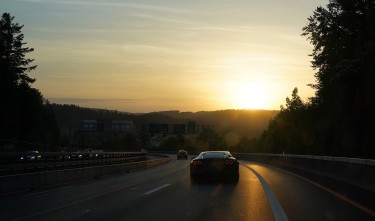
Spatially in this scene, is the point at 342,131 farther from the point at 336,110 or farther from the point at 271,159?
the point at 271,159

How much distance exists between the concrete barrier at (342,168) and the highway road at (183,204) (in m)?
1.52

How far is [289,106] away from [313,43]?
6846cm

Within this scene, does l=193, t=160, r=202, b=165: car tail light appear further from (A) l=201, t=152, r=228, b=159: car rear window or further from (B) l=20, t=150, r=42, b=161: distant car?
(B) l=20, t=150, r=42, b=161: distant car

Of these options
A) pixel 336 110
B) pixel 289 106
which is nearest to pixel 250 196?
pixel 336 110

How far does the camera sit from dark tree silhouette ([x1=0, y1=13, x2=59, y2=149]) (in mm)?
80562

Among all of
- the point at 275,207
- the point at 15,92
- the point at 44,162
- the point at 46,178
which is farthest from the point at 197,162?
the point at 15,92

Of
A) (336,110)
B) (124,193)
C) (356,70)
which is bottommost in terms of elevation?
(124,193)

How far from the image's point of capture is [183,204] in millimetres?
13414

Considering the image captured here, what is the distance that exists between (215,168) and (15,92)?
241 ft

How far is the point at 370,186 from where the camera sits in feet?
56.2

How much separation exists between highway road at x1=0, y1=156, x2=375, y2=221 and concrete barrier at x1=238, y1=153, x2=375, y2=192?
152 centimetres

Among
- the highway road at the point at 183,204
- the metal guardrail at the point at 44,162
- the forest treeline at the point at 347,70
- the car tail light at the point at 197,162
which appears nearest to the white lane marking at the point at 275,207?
the highway road at the point at 183,204

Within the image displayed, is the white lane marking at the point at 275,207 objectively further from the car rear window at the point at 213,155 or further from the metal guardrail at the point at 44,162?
the metal guardrail at the point at 44,162

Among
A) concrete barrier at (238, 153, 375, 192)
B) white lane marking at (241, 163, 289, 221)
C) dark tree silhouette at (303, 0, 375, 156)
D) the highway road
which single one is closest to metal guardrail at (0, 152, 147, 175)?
the highway road
